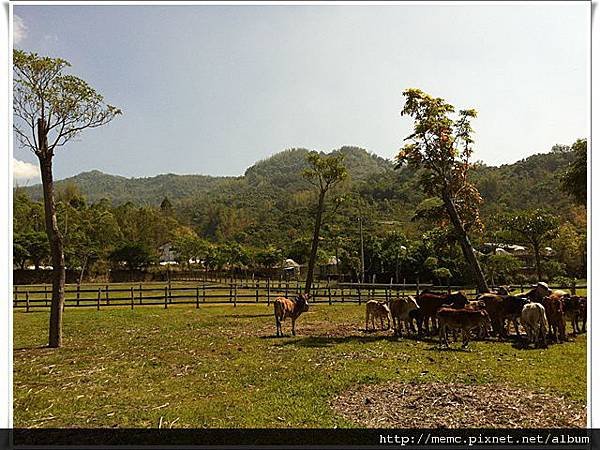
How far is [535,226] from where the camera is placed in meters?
15.9

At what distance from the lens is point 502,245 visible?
82.3ft

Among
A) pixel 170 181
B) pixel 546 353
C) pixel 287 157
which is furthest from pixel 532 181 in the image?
pixel 170 181

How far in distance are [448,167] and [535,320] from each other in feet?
12.2

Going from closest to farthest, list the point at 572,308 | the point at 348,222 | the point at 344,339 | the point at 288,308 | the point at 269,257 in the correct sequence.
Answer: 1. the point at 572,308
2. the point at 344,339
3. the point at 288,308
4. the point at 269,257
5. the point at 348,222

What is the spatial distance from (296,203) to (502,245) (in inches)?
1568

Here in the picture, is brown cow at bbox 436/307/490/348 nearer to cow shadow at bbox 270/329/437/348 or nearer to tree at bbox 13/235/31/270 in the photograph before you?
cow shadow at bbox 270/329/437/348

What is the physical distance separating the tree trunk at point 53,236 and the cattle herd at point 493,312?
13.4ft

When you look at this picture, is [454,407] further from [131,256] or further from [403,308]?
[131,256]

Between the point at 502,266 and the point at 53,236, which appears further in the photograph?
the point at 502,266

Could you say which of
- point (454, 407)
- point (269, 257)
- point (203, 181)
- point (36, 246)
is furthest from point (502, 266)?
point (203, 181)

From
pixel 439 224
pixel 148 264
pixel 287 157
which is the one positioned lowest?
pixel 148 264

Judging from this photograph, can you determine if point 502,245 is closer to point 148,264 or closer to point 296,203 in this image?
point 148,264

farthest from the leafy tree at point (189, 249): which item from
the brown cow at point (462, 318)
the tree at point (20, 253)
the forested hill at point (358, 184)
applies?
the brown cow at point (462, 318)

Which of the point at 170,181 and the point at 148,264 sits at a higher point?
the point at 170,181
